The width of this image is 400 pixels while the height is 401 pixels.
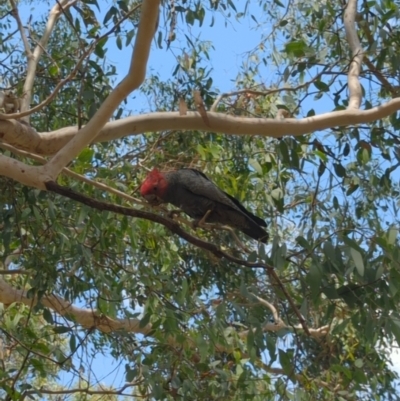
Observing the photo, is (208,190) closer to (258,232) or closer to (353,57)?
(258,232)

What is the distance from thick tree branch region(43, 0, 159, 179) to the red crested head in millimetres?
1279

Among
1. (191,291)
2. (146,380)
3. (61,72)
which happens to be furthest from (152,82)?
(146,380)

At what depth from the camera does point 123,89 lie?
113 inches

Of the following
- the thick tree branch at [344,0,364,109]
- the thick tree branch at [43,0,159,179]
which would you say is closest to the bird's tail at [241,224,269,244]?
the thick tree branch at [344,0,364,109]

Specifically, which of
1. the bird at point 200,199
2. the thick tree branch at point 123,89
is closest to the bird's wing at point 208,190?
the bird at point 200,199

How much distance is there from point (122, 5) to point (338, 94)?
3.98 feet

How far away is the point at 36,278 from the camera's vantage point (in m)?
3.76

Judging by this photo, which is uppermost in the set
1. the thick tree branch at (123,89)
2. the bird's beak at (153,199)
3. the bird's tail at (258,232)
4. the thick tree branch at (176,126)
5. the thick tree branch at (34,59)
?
the thick tree branch at (34,59)

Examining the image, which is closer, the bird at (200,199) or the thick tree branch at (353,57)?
the thick tree branch at (353,57)

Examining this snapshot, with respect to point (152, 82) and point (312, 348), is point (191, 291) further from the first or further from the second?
point (152, 82)

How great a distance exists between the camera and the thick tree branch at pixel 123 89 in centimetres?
272

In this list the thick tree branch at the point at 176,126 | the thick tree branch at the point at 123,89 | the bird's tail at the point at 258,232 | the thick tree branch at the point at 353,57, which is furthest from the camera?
the bird's tail at the point at 258,232

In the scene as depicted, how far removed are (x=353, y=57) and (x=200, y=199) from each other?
111 cm

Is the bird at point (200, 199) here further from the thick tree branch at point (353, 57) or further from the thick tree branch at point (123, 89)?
the thick tree branch at point (123, 89)
